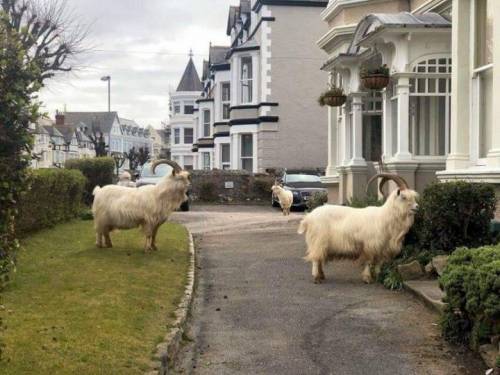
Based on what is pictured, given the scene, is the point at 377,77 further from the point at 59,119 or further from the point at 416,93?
the point at 59,119

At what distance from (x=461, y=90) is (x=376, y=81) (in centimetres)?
332

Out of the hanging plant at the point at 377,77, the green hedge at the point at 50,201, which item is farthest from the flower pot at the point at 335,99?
the green hedge at the point at 50,201

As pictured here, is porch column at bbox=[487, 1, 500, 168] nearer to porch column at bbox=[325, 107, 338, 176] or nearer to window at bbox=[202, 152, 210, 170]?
porch column at bbox=[325, 107, 338, 176]

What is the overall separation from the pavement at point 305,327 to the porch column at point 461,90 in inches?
105

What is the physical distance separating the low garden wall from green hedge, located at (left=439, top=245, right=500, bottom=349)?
27348 mm

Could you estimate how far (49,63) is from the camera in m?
32.2

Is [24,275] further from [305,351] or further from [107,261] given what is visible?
[305,351]

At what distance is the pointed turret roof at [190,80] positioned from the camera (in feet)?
246

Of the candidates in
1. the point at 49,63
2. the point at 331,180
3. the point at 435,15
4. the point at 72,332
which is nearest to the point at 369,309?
the point at 72,332

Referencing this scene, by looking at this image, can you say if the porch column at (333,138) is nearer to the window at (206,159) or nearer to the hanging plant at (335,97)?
the hanging plant at (335,97)

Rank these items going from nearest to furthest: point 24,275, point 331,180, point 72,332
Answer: point 72,332
point 24,275
point 331,180

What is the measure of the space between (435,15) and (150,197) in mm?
7367

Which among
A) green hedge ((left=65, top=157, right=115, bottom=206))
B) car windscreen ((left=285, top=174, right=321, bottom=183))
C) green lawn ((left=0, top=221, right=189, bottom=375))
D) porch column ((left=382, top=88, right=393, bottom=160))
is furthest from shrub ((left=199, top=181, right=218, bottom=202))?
green lawn ((left=0, top=221, right=189, bottom=375))

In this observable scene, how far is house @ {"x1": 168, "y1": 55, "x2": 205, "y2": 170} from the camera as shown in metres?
70.9
